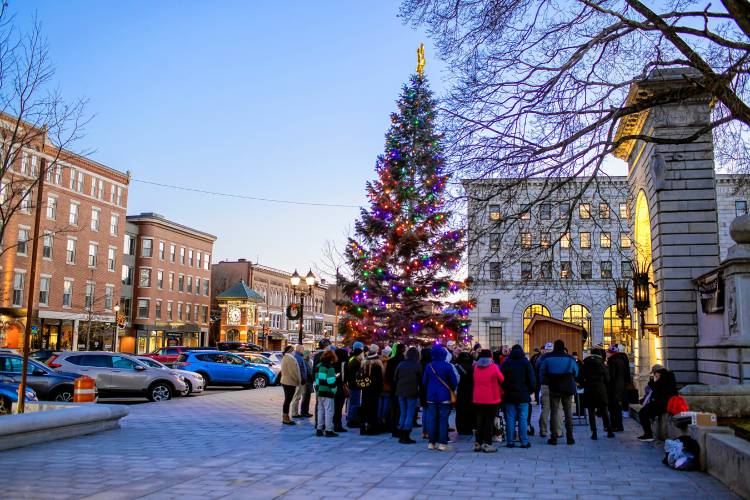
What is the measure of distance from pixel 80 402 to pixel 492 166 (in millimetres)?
10614

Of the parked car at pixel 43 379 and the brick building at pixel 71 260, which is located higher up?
the brick building at pixel 71 260

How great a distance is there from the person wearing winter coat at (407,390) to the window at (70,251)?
45.6 metres

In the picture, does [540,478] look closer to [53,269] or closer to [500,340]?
[53,269]

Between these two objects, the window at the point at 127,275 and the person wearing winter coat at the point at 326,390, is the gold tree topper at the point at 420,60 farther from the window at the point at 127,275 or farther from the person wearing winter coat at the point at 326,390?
the window at the point at 127,275

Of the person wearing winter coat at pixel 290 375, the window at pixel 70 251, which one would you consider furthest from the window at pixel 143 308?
the person wearing winter coat at pixel 290 375

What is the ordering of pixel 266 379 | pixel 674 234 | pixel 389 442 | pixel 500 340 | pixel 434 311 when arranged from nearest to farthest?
pixel 389 442, pixel 674 234, pixel 434 311, pixel 266 379, pixel 500 340

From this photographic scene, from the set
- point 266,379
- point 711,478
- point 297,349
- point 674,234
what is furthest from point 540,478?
point 266,379

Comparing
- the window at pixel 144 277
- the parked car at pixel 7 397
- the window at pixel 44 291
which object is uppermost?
the window at pixel 144 277

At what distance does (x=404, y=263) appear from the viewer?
25547 mm

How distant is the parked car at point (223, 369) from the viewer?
1170 inches

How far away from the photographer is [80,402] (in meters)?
15.3

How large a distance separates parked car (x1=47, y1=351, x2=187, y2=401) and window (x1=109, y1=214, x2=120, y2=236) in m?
36.4

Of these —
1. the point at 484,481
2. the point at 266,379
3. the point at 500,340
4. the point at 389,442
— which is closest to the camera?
the point at 484,481

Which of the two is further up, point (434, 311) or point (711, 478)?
point (434, 311)
